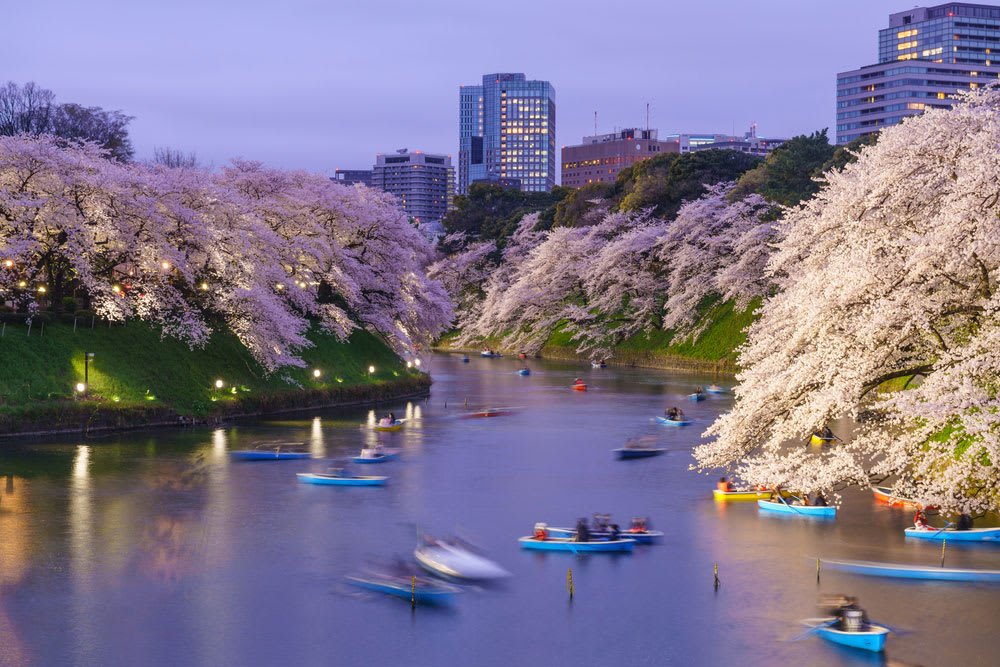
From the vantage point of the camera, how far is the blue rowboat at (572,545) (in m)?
25.9

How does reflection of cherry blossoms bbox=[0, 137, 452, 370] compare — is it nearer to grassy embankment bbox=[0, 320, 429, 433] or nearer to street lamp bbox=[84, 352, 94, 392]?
grassy embankment bbox=[0, 320, 429, 433]

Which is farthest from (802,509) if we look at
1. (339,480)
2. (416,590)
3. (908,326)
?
(339,480)

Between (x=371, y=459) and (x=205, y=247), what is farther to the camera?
(x=205, y=247)

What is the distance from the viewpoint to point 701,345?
85438mm

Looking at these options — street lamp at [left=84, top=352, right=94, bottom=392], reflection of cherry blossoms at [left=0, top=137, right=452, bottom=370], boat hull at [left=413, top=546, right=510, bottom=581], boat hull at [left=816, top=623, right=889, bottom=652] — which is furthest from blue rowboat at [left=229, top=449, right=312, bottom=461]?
boat hull at [left=816, top=623, right=889, bottom=652]

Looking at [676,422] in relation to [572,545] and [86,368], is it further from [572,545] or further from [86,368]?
[86,368]

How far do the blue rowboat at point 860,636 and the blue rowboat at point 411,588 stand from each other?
8.25 metres

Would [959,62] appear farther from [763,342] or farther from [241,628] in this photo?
[241,628]

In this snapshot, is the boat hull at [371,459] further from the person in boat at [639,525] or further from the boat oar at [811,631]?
the boat oar at [811,631]

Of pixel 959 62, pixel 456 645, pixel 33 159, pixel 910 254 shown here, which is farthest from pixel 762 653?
pixel 959 62

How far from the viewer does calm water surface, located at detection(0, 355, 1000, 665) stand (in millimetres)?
19391

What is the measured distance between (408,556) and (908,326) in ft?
45.9

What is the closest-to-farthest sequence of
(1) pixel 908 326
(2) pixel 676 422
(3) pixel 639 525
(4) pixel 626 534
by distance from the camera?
(1) pixel 908 326 < (4) pixel 626 534 < (3) pixel 639 525 < (2) pixel 676 422

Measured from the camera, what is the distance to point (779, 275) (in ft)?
246
